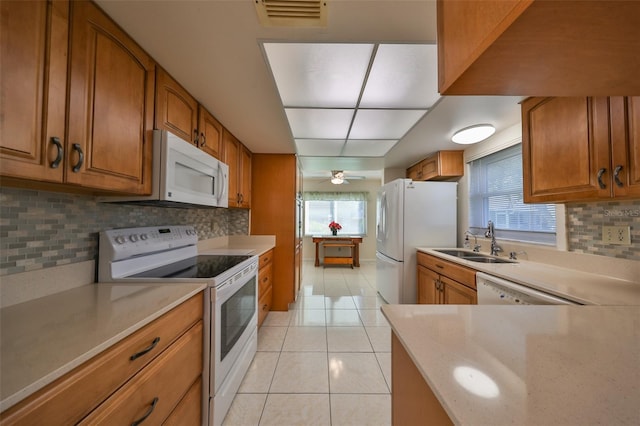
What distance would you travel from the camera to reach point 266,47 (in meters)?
1.21

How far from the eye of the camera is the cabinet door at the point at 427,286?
233 centimetres

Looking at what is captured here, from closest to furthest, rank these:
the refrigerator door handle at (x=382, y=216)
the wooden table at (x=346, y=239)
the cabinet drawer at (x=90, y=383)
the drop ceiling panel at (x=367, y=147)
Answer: the cabinet drawer at (x=90, y=383) < the drop ceiling panel at (x=367, y=147) < the refrigerator door handle at (x=382, y=216) < the wooden table at (x=346, y=239)

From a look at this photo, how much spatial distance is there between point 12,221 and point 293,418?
1654 mm

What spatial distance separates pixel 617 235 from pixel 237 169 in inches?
120

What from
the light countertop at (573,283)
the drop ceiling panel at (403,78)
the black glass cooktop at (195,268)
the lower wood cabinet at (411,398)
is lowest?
the lower wood cabinet at (411,398)

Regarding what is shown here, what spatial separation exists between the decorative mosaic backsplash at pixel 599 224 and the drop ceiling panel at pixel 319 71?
180 centimetres

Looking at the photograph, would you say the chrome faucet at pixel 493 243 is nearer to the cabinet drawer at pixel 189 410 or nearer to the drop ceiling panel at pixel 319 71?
the drop ceiling panel at pixel 319 71

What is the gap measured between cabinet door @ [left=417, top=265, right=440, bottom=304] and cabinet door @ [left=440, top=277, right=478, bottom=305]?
0.39ft

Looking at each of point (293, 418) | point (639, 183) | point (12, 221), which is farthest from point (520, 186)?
point (12, 221)

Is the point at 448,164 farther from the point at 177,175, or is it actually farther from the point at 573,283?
the point at 177,175

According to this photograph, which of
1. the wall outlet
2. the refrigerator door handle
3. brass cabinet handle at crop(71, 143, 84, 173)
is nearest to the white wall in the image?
the refrigerator door handle

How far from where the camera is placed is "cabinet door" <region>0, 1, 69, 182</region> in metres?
0.69

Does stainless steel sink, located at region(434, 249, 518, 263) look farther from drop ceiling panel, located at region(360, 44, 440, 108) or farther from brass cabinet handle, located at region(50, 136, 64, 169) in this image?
brass cabinet handle, located at region(50, 136, 64, 169)

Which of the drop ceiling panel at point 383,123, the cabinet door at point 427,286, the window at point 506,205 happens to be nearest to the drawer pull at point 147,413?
the drop ceiling panel at point 383,123
